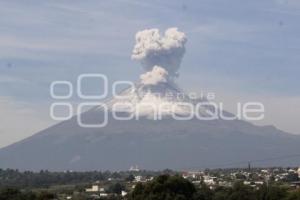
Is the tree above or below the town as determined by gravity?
below

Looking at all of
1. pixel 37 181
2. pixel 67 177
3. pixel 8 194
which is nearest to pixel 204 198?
pixel 8 194

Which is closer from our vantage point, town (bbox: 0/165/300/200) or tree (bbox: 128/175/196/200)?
tree (bbox: 128/175/196/200)

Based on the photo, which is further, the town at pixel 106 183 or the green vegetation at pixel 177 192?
the town at pixel 106 183

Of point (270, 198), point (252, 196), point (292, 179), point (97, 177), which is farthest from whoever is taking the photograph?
point (97, 177)

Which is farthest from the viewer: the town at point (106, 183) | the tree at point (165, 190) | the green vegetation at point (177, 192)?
the town at point (106, 183)

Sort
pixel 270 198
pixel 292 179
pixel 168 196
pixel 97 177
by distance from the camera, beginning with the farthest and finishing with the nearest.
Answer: pixel 97 177
pixel 292 179
pixel 270 198
pixel 168 196

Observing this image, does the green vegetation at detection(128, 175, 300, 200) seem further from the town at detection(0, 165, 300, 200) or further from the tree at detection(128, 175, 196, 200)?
the town at detection(0, 165, 300, 200)

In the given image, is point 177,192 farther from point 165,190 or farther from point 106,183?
point 106,183

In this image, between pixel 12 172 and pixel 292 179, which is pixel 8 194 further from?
pixel 12 172

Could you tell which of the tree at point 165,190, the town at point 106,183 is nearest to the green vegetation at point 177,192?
the tree at point 165,190

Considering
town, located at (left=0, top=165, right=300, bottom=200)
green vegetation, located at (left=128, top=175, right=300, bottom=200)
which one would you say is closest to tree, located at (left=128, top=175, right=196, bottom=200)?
green vegetation, located at (left=128, top=175, right=300, bottom=200)

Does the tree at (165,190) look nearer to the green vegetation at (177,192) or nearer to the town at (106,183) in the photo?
the green vegetation at (177,192)
